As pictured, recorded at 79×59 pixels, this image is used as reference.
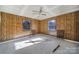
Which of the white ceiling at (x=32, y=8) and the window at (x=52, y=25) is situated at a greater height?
the white ceiling at (x=32, y=8)

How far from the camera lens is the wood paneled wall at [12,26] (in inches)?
96.6

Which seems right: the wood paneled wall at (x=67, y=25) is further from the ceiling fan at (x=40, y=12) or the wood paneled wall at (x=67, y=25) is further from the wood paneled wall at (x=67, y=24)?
the ceiling fan at (x=40, y=12)

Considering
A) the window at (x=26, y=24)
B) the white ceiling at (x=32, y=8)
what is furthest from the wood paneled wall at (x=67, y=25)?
the window at (x=26, y=24)

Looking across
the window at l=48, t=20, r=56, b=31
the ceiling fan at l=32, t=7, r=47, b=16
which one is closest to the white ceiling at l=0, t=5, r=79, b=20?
the ceiling fan at l=32, t=7, r=47, b=16

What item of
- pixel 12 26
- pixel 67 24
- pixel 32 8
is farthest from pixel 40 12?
pixel 67 24

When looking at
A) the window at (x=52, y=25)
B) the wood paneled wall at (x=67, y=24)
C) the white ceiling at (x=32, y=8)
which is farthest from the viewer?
the wood paneled wall at (x=67, y=24)

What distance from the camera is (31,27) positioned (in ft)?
8.32

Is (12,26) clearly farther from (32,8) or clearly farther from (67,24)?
(67,24)

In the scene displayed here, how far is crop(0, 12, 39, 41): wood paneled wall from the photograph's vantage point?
2453mm

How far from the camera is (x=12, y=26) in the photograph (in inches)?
99.7
